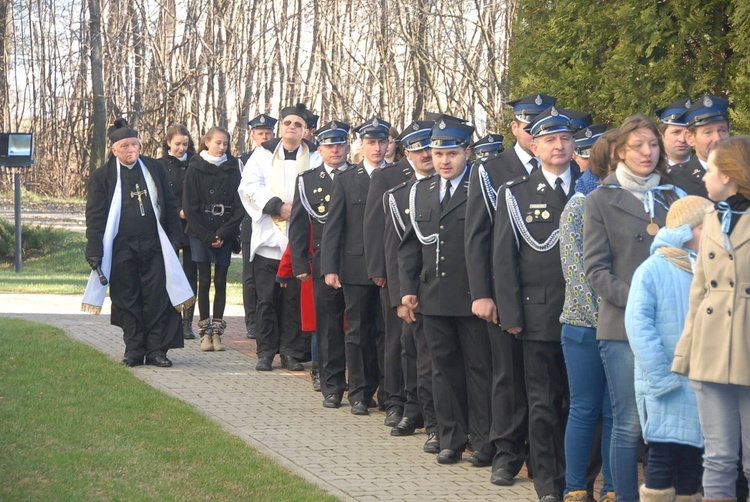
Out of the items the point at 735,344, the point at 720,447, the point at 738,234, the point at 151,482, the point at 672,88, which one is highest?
the point at 672,88

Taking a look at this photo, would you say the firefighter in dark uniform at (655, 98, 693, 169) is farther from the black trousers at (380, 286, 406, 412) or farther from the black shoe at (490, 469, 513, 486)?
the black shoe at (490, 469, 513, 486)

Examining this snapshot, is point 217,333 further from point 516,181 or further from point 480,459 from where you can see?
point 516,181

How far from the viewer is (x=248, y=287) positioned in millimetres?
12641

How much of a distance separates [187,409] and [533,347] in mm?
3345

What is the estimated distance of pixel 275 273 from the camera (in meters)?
11.7

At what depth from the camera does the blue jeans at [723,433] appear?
5.55m

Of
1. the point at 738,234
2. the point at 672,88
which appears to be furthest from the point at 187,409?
the point at 738,234

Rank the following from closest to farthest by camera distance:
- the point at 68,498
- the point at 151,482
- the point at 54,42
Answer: the point at 68,498 < the point at 151,482 < the point at 54,42

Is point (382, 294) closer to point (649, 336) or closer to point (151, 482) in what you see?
point (151, 482)

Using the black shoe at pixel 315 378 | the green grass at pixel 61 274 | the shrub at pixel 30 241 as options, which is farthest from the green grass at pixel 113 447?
the shrub at pixel 30 241

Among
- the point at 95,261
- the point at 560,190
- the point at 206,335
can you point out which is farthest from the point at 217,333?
the point at 560,190

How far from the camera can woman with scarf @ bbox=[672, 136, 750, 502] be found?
5512 millimetres

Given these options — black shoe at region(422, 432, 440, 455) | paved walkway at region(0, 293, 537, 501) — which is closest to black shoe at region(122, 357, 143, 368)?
paved walkway at region(0, 293, 537, 501)

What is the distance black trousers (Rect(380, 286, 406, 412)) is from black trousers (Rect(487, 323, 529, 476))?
1748 mm
